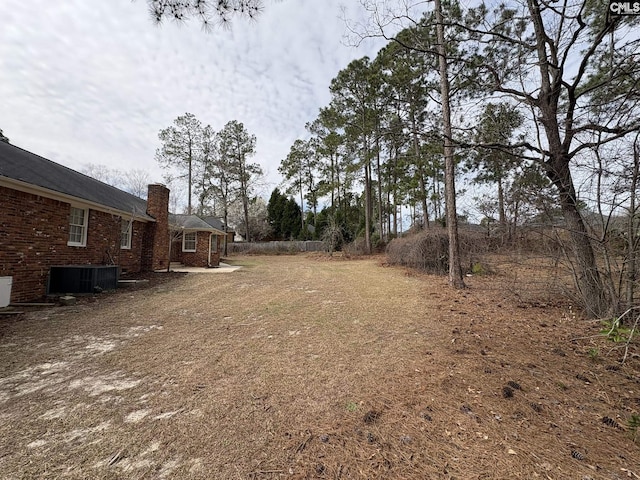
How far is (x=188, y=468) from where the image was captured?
1647 mm

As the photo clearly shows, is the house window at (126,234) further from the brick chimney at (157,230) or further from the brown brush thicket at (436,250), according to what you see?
the brown brush thicket at (436,250)

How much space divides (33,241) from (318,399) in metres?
7.83

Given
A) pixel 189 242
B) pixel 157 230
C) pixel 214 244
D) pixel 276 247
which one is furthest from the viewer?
pixel 276 247

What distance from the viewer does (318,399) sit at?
2.37m

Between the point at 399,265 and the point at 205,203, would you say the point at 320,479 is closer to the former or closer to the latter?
the point at 399,265

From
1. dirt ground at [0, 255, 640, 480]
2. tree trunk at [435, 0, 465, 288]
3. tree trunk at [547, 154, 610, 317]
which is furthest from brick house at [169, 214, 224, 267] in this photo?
tree trunk at [547, 154, 610, 317]

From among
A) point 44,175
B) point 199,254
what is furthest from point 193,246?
point 44,175

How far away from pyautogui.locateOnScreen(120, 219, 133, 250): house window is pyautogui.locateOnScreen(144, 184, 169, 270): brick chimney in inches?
43.0

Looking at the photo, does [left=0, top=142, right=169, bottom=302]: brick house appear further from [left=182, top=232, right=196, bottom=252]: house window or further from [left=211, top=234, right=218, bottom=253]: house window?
[left=211, top=234, right=218, bottom=253]: house window

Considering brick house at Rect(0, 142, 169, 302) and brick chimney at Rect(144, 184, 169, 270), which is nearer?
brick house at Rect(0, 142, 169, 302)

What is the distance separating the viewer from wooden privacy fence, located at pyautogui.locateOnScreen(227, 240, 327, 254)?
90.9ft

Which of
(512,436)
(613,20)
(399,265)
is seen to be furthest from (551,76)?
(399,265)

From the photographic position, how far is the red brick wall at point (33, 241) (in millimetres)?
5824

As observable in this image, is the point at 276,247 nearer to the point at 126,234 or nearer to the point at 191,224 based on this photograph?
the point at 191,224
